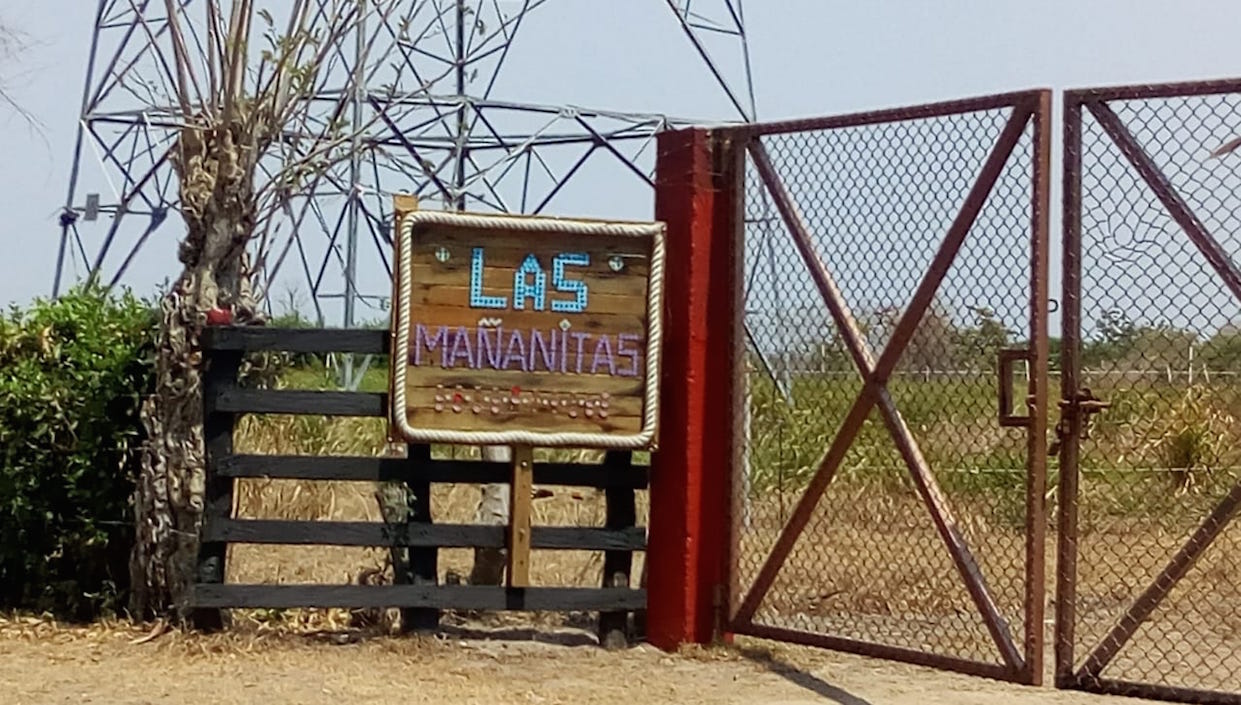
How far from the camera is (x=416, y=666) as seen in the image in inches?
286

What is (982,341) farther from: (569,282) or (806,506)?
(569,282)

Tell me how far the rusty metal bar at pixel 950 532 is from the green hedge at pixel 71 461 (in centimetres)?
355

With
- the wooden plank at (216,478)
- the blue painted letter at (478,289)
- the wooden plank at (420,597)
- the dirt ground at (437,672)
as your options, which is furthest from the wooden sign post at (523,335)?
the wooden plank at (216,478)

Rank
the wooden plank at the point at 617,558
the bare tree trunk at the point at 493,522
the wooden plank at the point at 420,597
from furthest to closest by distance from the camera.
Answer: the bare tree trunk at the point at 493,522 < the wooden plank at the point at 617,558 < the wooden plank at the point at 420,597

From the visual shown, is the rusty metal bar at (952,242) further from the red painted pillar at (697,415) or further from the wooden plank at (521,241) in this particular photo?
the wooden plank at (521,241)

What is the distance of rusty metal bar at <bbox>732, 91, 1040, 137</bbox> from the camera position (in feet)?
21.2

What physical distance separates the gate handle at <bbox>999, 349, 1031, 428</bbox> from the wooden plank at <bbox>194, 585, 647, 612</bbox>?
2.22 metres

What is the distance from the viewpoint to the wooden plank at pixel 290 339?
759cm

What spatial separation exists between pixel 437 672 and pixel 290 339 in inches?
64.2

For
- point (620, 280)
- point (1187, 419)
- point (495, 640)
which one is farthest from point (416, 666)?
point (1187, 419)

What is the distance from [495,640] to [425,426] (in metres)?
1.07

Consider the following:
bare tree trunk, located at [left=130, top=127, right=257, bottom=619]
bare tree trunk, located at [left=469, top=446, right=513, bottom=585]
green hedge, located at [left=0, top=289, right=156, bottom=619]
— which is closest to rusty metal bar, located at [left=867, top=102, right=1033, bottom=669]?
bare tree trunk, located at [left=469, top=446, right=513, bottom=585]

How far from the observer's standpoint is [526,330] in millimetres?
7668

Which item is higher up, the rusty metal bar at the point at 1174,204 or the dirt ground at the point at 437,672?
the rusty metal bar at the point at 1174,204
